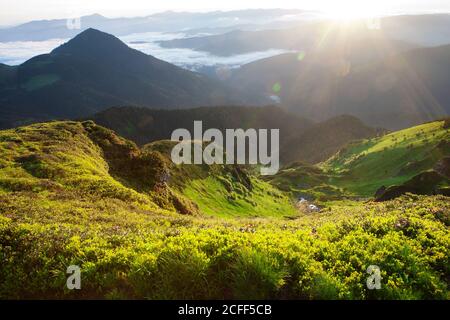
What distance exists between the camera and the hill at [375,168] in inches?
3509

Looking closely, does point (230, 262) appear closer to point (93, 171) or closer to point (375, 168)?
point (93, 171)

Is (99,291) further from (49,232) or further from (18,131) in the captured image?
(18,131)

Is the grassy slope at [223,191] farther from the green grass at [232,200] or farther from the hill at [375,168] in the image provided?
the hill at [375,168]

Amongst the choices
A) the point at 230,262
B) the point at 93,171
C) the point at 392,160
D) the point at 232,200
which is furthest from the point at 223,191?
the point at 230,262

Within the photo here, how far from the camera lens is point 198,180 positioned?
207 ft

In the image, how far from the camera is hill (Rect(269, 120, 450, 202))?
89125mm

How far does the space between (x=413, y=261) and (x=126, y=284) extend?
25.3 ft

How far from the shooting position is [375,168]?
10681 cm

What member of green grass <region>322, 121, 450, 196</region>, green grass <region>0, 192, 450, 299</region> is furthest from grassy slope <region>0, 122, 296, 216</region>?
green grass <region>322, 121, 450, 196</region>

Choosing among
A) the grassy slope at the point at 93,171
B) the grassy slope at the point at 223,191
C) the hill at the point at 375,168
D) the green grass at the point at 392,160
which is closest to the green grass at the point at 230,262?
the grassy slope at the point at 93,171

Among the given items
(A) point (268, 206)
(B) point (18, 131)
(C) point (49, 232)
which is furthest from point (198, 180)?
(C) point (49, 232)

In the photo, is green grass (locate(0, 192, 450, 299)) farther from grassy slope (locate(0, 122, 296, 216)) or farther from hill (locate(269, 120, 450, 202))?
hill (locate(269, 120, 450, 202))

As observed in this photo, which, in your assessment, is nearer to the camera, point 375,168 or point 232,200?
point 232,200
